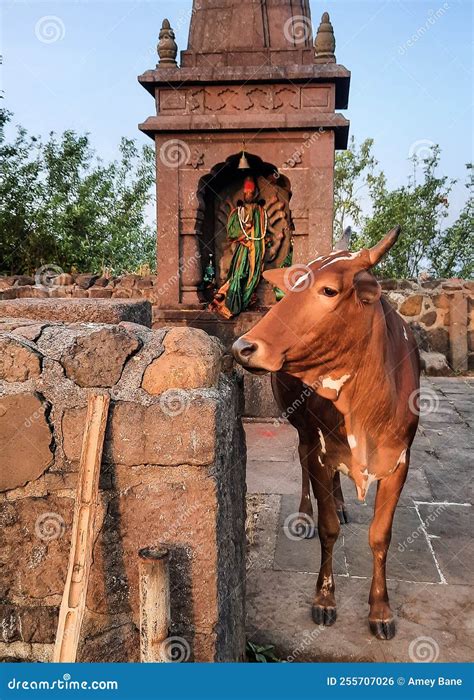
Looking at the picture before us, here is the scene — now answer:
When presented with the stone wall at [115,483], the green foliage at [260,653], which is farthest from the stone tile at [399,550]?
the stone wall at [115,483]

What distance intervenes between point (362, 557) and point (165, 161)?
18.7 feet

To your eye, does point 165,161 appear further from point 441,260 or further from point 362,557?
point 441,260

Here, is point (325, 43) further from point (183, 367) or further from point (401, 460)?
point (183, 367)

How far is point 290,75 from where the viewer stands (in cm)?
718

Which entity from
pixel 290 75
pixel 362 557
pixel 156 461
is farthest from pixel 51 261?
pixel 156 461

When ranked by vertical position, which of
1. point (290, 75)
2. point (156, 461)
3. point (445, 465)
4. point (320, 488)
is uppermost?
point (290, 75)

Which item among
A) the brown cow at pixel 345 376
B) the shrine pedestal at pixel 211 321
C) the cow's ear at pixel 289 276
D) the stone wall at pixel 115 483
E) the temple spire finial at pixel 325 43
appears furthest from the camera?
the shrine pedestal at pixel 211 321

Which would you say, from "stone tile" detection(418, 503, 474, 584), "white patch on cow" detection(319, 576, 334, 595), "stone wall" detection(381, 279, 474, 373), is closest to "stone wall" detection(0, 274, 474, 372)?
"stone wall" detection(381, 279, 474, 373)

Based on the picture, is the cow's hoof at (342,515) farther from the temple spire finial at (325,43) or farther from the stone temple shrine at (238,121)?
the temple spire finial at (325,43)

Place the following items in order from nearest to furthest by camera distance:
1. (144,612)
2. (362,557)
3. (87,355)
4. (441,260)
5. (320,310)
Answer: (144,612), (87,355), (320,310), (362,557), (441,260)

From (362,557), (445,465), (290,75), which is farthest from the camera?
(290,75)

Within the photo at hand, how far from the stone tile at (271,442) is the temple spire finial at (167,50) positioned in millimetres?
4635

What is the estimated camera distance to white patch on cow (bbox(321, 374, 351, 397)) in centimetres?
259

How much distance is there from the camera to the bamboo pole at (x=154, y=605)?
184 centimetres
